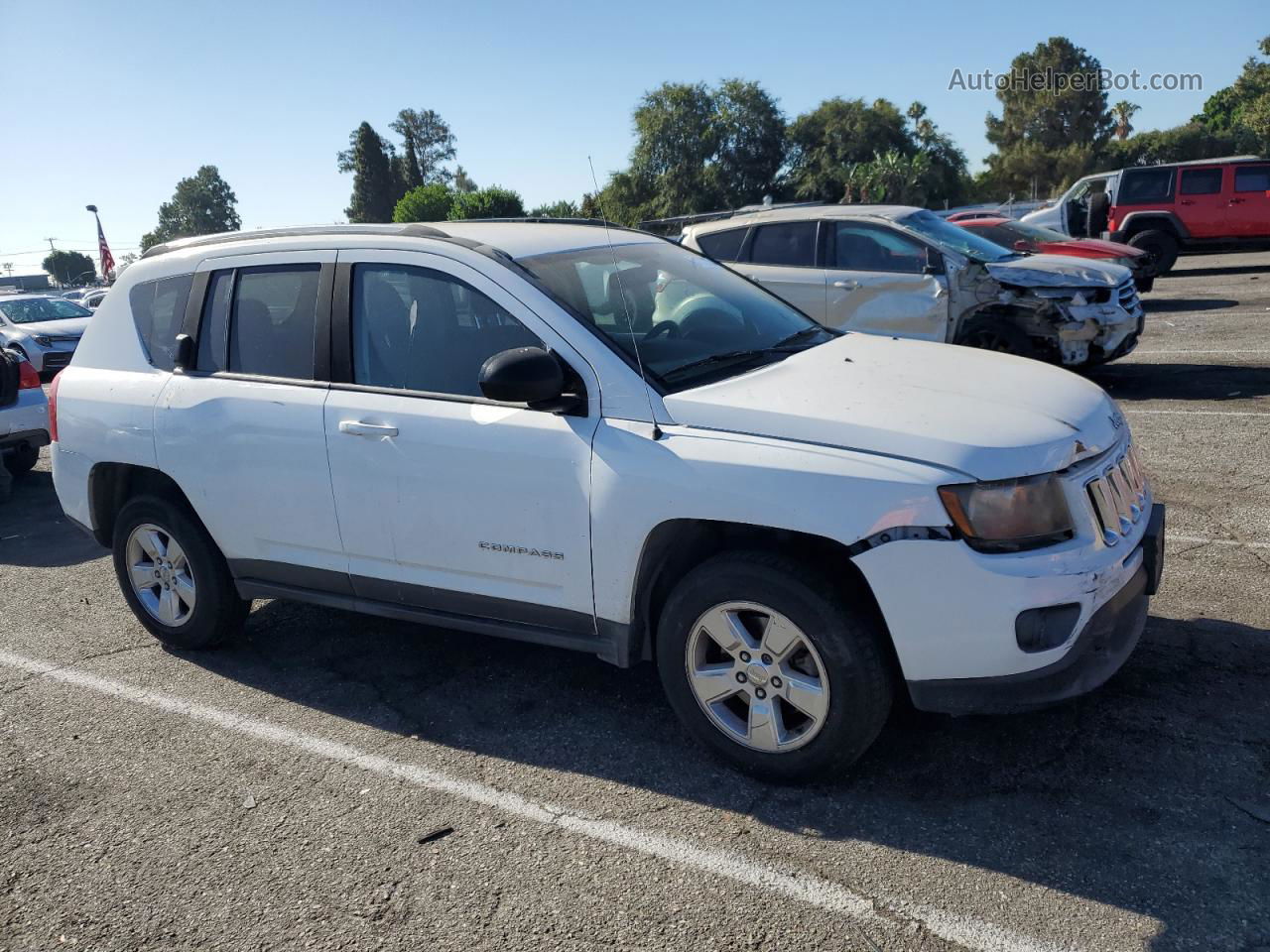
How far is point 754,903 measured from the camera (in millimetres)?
2848

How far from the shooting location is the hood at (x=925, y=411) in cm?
308

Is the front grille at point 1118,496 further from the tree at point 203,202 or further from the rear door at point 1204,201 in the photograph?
the tree at point 203,202

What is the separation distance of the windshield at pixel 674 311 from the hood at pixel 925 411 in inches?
7.0

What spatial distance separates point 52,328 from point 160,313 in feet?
→ 45.4

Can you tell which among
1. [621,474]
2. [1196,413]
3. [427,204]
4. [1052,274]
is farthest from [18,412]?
[427,204]

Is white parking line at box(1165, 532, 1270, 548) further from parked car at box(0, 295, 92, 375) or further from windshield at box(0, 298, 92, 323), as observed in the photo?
windshield at box(0, 298, 92, 323)

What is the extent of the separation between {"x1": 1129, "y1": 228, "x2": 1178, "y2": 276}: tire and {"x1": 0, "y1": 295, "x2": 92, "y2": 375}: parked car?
1837 cm

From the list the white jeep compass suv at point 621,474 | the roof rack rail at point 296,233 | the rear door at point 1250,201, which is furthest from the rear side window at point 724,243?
the rear door at point 1250,201

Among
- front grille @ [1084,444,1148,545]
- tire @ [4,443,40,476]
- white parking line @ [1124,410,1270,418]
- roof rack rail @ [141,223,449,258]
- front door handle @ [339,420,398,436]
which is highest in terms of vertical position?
roof rack rail @ [141,223,449,258]

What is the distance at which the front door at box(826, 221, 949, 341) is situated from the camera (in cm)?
942

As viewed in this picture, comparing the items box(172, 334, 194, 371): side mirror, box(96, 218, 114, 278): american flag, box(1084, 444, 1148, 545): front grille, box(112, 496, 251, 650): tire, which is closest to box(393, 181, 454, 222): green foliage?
box(96, 218, 114, 278): american flag

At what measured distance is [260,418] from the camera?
4262 mm

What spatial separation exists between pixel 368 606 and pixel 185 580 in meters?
1.15

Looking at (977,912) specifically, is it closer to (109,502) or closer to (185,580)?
(185,580)
